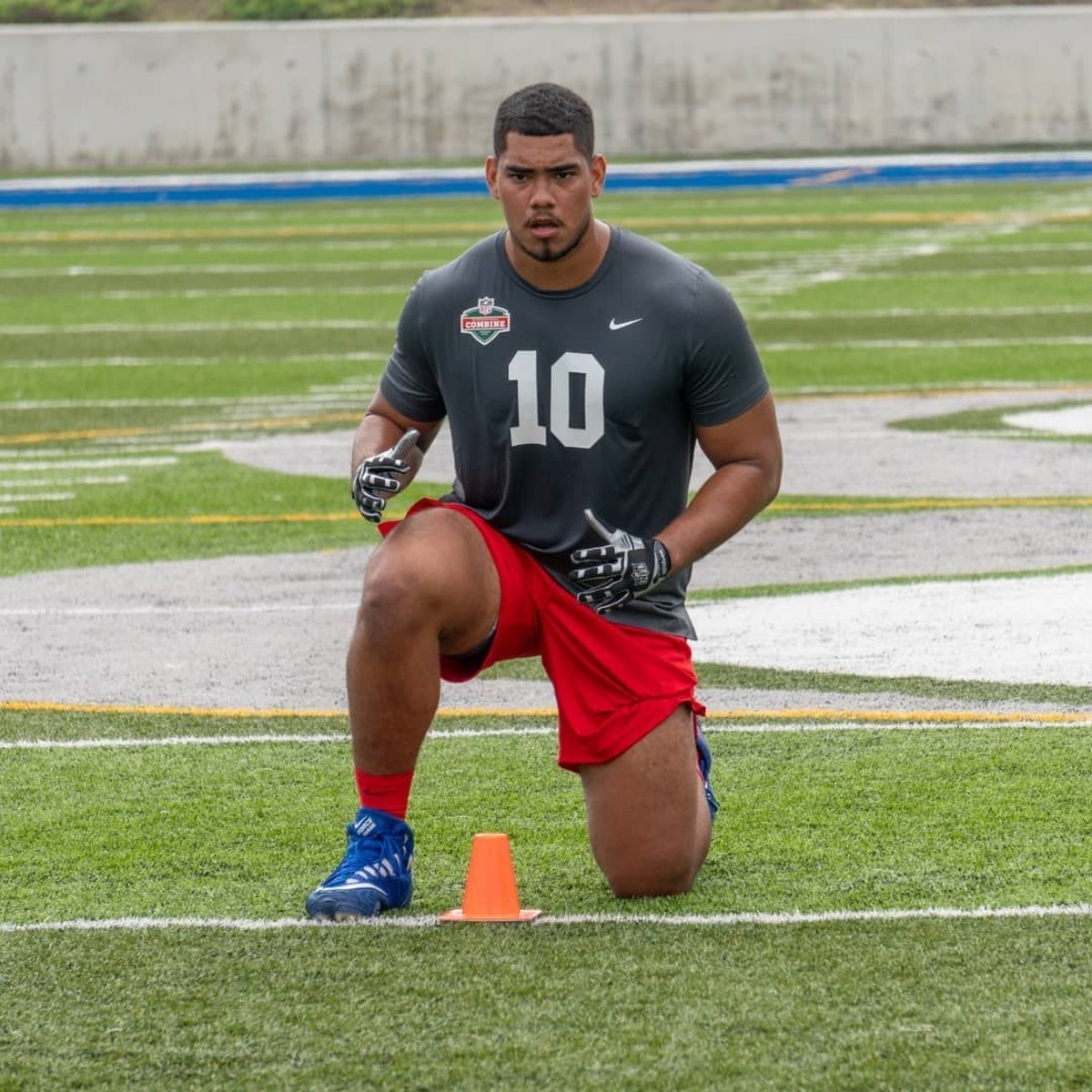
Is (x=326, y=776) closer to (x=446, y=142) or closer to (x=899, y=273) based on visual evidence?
(x=899, y=273)

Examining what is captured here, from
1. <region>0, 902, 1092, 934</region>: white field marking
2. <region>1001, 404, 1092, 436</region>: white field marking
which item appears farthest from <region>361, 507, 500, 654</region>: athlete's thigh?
<region>1001, 404, 1092, 436</region>: white field marking

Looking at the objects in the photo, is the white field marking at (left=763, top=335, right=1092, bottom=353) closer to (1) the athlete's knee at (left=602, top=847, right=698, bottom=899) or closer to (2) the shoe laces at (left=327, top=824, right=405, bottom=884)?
(1) the athlete's knee at (left=602, top=847, right=698, bottom=899)

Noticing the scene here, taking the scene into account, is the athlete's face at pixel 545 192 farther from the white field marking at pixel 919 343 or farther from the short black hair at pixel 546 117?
the white field marking at pixel 919 343

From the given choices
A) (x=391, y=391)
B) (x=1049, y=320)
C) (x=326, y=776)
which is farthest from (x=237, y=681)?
(x=1049, y=320)

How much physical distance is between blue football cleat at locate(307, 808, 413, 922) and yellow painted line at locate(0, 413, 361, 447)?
30.0 ft

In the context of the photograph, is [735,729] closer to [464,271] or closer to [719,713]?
[719,713]

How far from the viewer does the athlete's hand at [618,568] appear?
467 cm

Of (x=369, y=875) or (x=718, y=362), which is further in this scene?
(x=718, y=362)

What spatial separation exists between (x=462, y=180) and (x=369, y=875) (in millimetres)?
31351

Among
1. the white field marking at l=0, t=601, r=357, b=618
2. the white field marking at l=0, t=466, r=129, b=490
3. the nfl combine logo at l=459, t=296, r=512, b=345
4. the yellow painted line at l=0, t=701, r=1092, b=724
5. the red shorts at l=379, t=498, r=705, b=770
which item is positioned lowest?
the white field marking at l=0, t=466, r=129, b=490

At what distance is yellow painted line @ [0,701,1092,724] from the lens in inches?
250

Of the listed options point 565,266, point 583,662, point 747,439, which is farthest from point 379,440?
point 747,439

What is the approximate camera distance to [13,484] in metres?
11.7

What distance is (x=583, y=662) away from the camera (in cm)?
494
